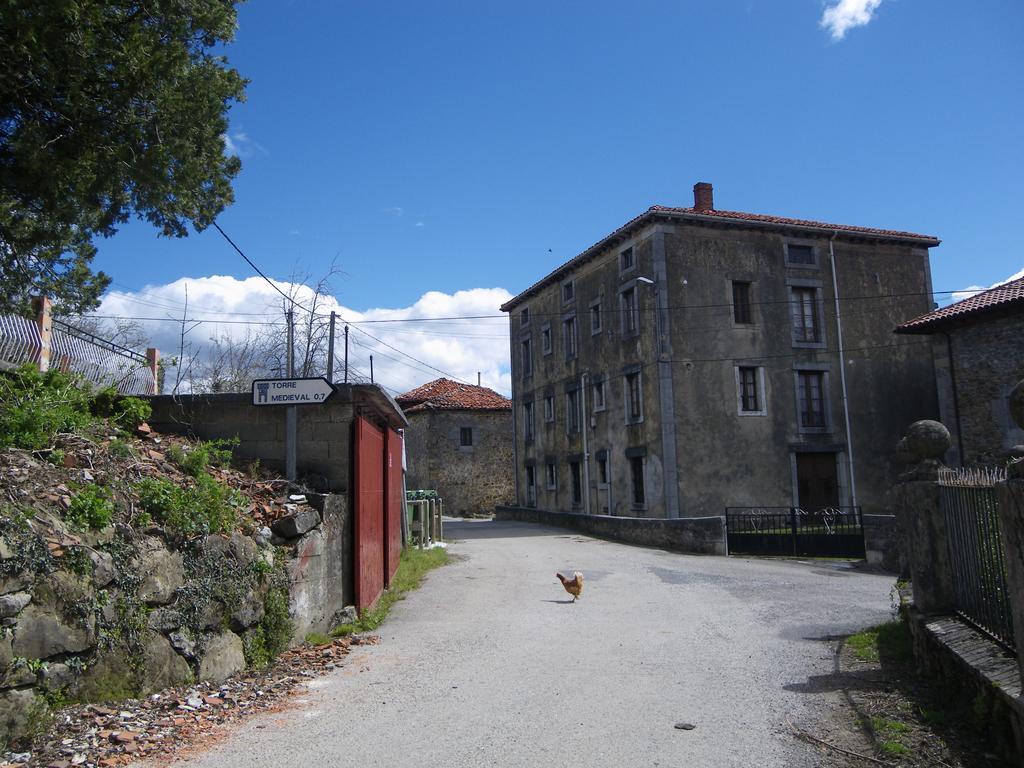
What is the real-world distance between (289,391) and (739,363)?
1914cm

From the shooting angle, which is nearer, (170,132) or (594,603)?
(170,132)

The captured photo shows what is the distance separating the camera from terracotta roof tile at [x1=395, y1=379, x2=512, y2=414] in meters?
39.4

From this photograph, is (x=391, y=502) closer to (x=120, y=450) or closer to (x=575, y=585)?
(x=575, y=585)

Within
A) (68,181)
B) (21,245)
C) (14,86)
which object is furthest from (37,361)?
(14,86)

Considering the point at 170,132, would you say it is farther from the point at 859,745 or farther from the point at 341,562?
the point at 859,745

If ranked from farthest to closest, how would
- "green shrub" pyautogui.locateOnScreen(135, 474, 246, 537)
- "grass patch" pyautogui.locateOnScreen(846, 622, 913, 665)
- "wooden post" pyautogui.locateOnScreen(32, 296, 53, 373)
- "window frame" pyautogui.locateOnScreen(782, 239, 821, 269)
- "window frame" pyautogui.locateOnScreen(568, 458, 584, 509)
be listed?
"window frame" pyautogui.locateOnScreen(568, 458, 584, 509) → "window frame" pyautogui.locateOnScreen(782, 239, 821, 269) → "wooden post" pyautogui.locateOnScreen(32, 296, 53, 373) → "grass patch" pyautogui.locateOnScreen(846, 622, 913, 665) → "green shrub" pyautogui.locateOnScreen(135, 474, 246, 537)

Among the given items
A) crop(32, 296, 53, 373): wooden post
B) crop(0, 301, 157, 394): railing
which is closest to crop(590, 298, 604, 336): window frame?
crop(0, 301, 157, 394): railing

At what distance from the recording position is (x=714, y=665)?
727 cm

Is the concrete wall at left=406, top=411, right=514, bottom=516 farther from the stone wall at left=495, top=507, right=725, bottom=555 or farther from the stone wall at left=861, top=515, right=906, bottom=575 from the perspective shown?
the stone wall at left=861, top=515, right=906, bottom=575

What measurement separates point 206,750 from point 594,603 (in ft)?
23.5

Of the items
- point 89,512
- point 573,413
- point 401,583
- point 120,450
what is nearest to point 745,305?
point 573,413

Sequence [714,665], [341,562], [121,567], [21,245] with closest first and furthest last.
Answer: [121,567]
[714,665]
[341,562]
[21,245]

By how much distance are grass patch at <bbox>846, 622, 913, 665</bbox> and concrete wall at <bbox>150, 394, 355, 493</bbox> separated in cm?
579

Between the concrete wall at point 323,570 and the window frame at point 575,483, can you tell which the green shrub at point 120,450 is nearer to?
the concrete wall at point 323,570
